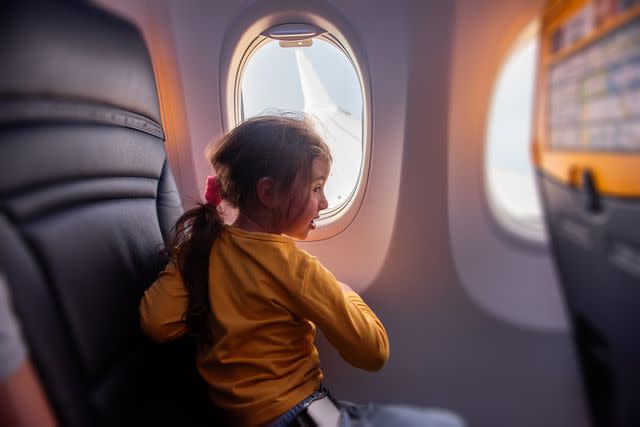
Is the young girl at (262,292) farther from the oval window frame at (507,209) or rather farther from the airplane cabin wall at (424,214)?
the oval window frame at (507,209)

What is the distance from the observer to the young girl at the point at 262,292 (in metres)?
0.98

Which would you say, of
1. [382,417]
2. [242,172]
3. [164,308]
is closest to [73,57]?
[242,172]

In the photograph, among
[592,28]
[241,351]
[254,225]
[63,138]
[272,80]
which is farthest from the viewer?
[272,80]

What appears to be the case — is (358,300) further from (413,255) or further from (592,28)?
(592,28)

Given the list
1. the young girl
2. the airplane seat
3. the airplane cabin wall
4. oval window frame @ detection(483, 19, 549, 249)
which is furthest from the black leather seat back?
oval window frame @ detection(483, 19, 549, 249)

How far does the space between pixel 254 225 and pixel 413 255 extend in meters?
0.47

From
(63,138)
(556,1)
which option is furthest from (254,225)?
(556,1)

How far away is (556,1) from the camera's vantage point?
76 cm

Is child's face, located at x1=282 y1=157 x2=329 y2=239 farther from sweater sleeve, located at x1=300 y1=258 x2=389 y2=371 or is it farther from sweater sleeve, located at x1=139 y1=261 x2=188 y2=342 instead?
sweater sleeve, located at x1=139 y1=261 x2=188 y2=342

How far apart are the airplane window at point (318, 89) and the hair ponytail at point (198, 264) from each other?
0.52m

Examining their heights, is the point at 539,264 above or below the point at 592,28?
below

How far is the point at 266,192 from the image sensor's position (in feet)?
3.52

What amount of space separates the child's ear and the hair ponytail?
0.41 ft

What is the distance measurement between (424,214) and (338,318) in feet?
1.38
